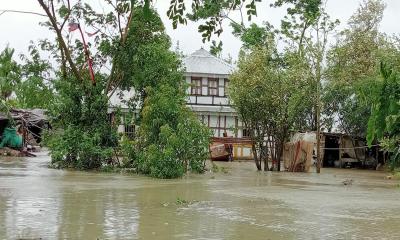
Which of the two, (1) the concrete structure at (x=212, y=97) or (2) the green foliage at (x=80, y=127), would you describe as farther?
(1) the concrete structure at (x=212, y=97)

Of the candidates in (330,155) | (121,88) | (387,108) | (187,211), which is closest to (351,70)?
(330,155)

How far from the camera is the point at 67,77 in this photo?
20547mm

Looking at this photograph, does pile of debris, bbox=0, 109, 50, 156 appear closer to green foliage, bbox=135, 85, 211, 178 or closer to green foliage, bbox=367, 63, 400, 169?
green foliage, bbox=135, 85, 211, 178

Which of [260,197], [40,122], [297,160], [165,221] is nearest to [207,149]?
[297,160]

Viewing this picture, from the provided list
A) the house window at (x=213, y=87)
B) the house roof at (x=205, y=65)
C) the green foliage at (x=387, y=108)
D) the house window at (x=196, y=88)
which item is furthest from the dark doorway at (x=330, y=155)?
the green foliage at (x=387, y=108)

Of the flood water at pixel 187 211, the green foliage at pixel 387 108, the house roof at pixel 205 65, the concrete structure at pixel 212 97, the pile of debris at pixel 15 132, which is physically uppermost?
the house roof at pixel 205 65

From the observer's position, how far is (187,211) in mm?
9195

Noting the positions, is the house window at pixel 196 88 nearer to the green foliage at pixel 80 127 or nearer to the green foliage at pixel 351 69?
the green foliage at pixel 351 69

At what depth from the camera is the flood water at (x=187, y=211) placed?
7.10 metres

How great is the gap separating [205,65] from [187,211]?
29.4 metres

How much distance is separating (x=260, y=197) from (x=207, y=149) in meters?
7.16

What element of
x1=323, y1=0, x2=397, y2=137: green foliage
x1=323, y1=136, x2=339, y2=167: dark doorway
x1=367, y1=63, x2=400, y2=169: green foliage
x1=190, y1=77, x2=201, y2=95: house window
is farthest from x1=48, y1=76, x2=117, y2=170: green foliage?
x1=190, y1=77, x2=201, y2=95: house window

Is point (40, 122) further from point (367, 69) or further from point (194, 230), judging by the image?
point (194, 230)

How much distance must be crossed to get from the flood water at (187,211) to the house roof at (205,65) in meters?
23.3
